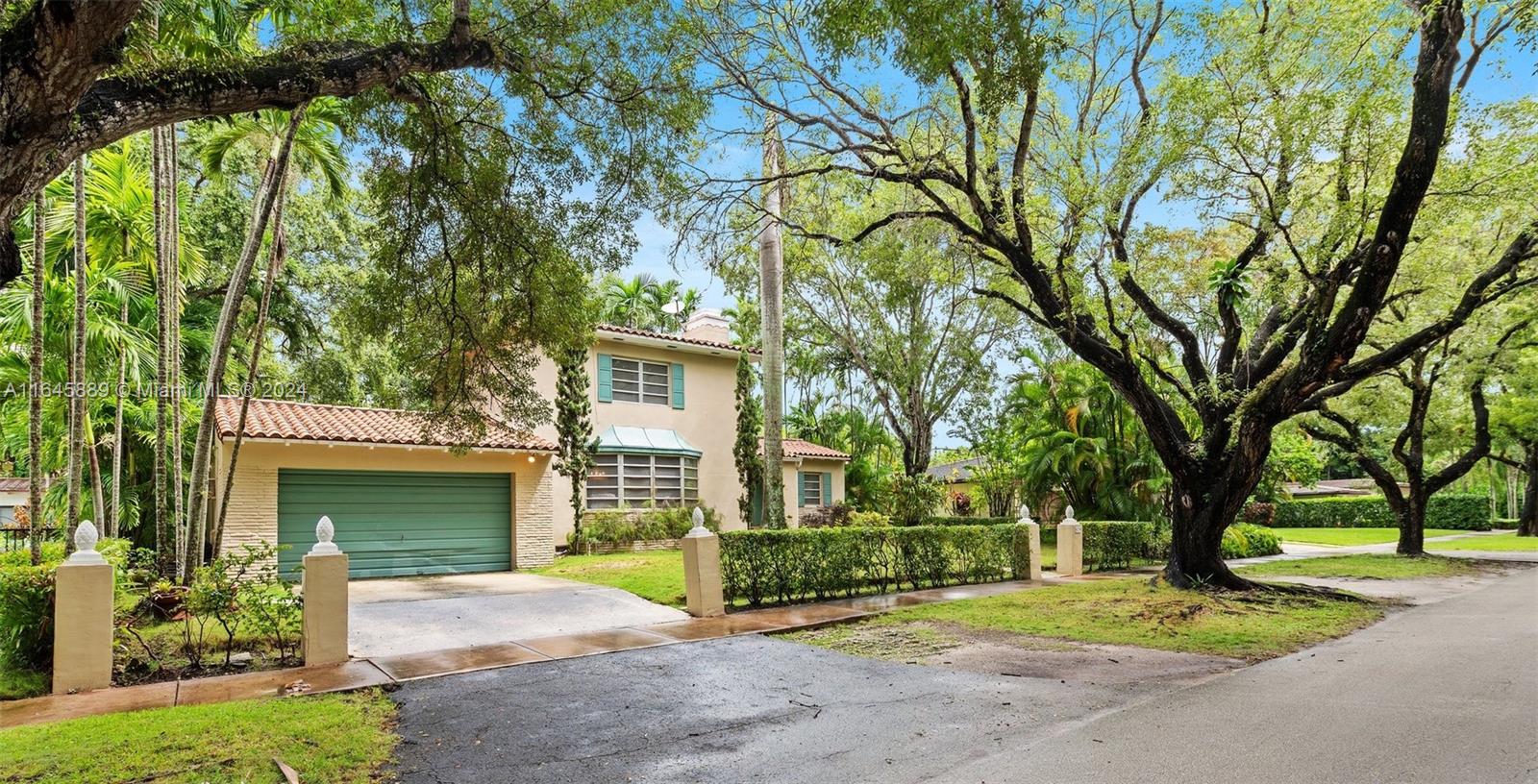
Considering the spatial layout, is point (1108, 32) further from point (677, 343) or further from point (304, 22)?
point (677, 343)

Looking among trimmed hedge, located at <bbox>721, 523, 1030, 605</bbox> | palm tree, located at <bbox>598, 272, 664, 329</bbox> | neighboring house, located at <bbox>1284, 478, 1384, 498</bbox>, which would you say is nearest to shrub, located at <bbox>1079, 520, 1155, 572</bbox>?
trimmed hedge, located at <bbox>721, 523, 1030, 605</bbox>

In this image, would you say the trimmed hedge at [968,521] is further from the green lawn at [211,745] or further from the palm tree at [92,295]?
the green lawn at [211,745]

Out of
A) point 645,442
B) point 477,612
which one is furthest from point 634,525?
point 477,612

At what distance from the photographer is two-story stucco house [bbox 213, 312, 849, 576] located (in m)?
14.3

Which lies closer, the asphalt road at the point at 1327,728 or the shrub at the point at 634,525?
the asphalt road at the point at 1327,728

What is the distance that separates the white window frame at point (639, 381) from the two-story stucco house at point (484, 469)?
30mm

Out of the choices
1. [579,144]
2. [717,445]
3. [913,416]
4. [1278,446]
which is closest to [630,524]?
[717,445]

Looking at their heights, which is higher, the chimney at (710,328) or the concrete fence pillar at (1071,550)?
the chimney at (710,328)

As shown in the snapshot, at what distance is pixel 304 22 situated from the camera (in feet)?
24.6

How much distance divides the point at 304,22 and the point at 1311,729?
9.76m

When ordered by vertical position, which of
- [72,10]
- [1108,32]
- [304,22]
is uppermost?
[1108,32]

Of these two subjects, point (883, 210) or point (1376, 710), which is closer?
point (1376, 710)

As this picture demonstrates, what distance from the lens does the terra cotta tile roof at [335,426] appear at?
13844mm

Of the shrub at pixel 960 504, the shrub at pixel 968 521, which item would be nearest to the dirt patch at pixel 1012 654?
the shrub at pixel 968 521
